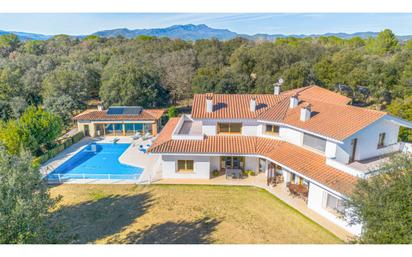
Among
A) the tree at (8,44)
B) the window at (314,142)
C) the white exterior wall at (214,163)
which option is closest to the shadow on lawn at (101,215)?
the white exterior wall at (214,163)

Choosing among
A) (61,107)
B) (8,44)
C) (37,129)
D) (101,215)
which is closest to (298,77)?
(61,107)

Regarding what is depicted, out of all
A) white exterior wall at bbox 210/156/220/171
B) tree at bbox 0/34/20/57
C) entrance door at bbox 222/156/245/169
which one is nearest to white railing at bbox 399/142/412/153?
entrance door at bbox 222/156/245/169

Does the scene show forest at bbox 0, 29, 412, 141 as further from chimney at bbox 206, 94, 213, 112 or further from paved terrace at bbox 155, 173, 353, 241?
paved terrace at bbox 155, 173, 353, 241

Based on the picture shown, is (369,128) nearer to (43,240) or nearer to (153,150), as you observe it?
(153,150)

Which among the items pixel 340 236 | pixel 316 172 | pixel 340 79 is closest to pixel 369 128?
pixel 316 172

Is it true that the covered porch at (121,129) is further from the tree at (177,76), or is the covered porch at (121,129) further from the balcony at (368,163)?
the balcony at (368,163)

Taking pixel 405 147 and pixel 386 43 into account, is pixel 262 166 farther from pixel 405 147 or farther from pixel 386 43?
pixel 386 43
